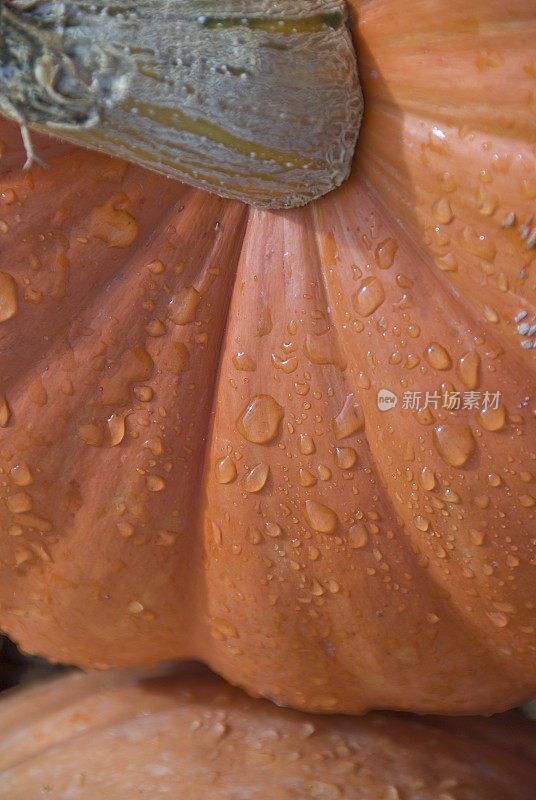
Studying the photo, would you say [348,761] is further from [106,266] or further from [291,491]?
[106,266]

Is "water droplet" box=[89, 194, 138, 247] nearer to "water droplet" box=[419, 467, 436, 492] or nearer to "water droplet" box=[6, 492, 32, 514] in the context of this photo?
"water droplet" box=[6, 492, 32, 514]

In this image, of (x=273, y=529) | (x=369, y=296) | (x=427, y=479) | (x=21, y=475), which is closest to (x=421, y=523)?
(x=427, y=479)

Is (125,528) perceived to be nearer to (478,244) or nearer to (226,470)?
(226,470)

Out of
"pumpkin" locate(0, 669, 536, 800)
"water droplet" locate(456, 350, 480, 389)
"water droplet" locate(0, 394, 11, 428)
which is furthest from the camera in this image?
"pumpkin" locate(0, 669, 536, 800)

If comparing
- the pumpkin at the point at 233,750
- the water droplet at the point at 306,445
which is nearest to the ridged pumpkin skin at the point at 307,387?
the water droplet at the point at 306,445

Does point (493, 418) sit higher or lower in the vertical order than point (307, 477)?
higher

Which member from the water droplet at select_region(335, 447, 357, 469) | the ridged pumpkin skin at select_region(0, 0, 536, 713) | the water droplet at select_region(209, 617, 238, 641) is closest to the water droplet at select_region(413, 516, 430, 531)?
the ridged pumpkin skin at select_region(0, 0, 536, 713)
